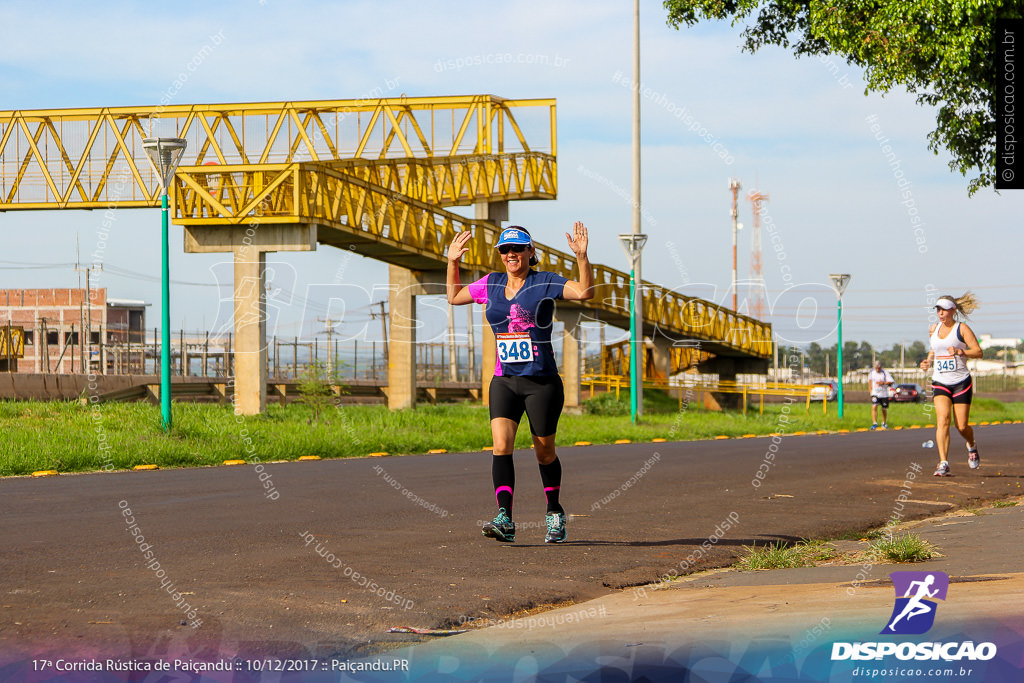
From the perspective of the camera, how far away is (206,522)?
9266 mm

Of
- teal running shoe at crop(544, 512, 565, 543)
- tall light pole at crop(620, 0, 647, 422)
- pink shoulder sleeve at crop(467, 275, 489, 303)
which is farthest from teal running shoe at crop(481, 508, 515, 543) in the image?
tall light pole at crop(620, 0, 647, 422)

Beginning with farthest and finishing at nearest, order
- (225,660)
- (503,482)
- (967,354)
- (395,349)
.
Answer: (395,349) → (967,354) → (503,482) → (225,660)

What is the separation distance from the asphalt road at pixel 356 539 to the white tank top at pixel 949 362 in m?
1.16

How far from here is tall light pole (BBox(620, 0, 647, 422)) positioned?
2666 cm

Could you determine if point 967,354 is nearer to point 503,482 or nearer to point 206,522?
point 503,482

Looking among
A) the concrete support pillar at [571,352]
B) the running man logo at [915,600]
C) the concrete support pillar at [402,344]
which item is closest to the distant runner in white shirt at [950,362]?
the running man logo at [915,600]

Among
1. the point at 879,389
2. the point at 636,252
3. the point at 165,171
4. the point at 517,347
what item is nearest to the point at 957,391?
the point at 517,347

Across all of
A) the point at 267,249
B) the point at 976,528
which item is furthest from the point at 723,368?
the point at 976,528

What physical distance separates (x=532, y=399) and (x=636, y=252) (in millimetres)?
19057

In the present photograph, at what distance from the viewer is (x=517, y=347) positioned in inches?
312

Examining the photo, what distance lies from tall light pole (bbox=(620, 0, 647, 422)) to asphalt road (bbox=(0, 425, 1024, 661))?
10.9 meters

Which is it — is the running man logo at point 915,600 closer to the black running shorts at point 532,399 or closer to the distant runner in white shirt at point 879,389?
the black running shorts at point 532,399

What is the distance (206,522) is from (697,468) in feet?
25.0

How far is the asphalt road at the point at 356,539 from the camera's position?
215 inches
